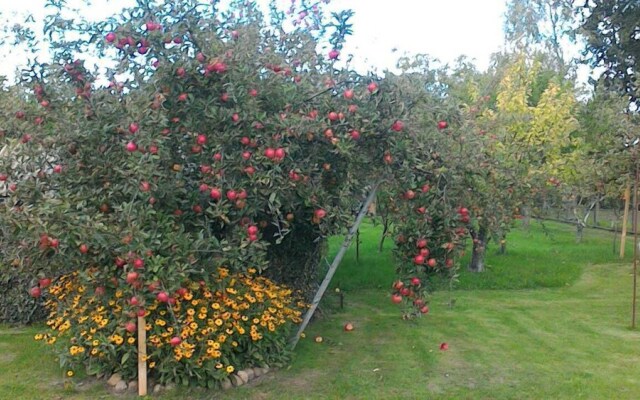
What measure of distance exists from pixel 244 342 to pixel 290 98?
1.98m

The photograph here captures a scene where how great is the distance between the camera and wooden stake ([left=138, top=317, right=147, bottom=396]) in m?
4.48

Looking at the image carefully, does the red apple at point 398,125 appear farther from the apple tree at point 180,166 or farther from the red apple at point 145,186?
the red apple at point 145,186

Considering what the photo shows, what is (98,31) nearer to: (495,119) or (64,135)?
(64,135)

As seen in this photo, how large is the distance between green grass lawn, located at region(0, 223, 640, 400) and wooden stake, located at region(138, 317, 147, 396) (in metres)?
0.23

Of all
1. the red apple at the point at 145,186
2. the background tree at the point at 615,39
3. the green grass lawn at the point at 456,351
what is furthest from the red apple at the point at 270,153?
the background tree at the point at 615,39

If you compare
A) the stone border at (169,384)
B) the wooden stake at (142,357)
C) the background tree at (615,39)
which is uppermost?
the background tree at (615,39)

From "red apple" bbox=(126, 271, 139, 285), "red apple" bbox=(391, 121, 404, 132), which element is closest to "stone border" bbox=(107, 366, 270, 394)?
"red apple" bbox=(126, 271, 139, 285)

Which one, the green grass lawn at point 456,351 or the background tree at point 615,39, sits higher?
the background tree at point 615,39

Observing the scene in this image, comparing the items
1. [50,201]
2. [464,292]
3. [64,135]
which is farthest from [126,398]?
[464,292]

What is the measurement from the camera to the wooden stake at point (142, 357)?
448 centimetres

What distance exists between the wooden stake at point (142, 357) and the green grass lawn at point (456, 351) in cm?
23

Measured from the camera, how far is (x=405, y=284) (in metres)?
4.68

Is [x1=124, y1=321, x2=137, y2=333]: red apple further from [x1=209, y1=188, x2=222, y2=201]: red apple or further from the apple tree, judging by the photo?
[x1=209, y1=188, x2=222, y2=201]: red apple

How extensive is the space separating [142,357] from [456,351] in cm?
303
